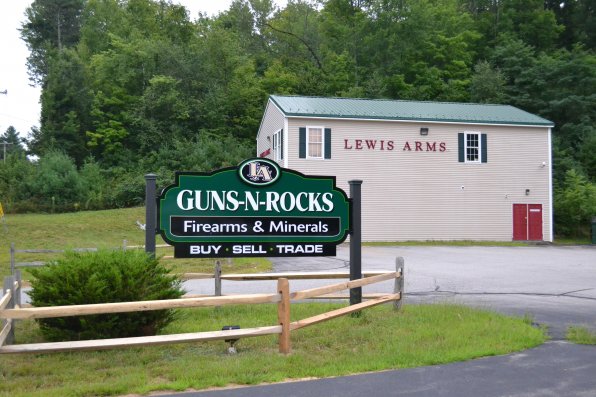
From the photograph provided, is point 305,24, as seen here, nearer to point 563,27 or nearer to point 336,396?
point 563,27

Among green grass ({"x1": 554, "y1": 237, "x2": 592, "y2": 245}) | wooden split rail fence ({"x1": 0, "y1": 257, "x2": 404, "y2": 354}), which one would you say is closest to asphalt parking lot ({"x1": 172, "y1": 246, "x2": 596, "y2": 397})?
wooden split rail fence ({"x1": 0, "y1": 257, "x2": 404, "y2": 354})

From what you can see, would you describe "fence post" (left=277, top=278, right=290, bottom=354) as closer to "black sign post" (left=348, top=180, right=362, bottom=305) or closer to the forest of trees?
"black sign post" (left=348, top=180, right=362, bottom=305)

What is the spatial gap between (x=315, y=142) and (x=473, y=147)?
8.77 metres

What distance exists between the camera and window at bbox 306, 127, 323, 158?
30466 mm

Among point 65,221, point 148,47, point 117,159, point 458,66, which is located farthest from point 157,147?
point 458,66

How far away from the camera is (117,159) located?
47812mm

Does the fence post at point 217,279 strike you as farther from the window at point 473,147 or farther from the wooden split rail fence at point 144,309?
the window at point 473,147

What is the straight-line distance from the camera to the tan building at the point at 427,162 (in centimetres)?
3078

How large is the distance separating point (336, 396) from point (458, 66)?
52749 mm

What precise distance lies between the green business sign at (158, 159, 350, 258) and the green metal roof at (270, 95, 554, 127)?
20665 mm

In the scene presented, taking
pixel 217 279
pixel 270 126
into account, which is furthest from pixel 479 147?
pixel 217 279

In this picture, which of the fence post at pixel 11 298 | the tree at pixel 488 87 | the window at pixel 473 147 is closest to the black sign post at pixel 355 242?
the fence post at pixel 11 298

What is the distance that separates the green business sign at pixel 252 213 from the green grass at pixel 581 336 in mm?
3510

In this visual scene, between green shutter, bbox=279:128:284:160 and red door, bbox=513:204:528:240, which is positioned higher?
green shutter, bbox=279:128:284:160
